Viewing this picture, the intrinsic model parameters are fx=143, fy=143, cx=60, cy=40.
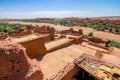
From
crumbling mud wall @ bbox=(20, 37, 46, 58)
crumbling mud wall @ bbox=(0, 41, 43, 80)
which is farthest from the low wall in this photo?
crumbling mud wall @ bbox=(0, 41, 43, 80)

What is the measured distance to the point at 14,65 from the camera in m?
5.45

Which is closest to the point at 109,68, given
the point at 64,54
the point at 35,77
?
the point at 64,54

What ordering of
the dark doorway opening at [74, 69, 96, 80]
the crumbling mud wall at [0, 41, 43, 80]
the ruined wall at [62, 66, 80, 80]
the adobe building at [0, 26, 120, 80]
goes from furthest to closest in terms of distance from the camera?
the dark doorway opening at [74, 69, 96, 80] → the ruined wall at [62, 66, 80, 80] → the adobe building at [0, 26, 120, 80] → the crumbling mud wall at [0, 41, 43, 80]

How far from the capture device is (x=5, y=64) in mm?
5289

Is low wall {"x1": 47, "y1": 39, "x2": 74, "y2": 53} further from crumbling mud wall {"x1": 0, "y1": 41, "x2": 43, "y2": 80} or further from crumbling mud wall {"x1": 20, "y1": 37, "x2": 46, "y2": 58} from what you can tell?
crumbling mud wall {"x1": 0, "y1": 41, "x2": 43, "y2": 80}

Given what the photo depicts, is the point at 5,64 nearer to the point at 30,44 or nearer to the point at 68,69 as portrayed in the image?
the point at 68,69

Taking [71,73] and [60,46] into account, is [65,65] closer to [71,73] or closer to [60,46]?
[71,73]

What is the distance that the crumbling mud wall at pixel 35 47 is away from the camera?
10903mm

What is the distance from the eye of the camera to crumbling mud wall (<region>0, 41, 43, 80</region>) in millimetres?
5234

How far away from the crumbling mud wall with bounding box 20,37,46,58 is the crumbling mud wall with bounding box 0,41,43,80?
16.2ft

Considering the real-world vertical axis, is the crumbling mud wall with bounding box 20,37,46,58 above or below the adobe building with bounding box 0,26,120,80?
above

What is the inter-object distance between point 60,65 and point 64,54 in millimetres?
2334

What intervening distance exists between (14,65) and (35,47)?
6086mm

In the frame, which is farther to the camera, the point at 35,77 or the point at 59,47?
the point at 59,47
